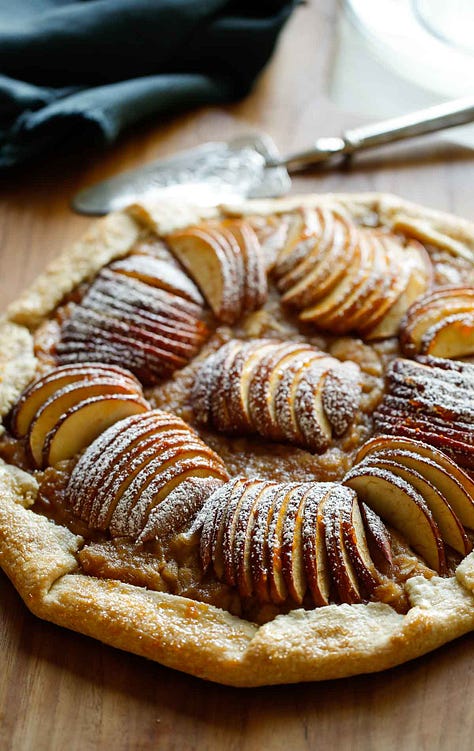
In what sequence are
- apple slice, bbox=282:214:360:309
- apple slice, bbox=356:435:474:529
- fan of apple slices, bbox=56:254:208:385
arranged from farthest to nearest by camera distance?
apple slice, bbox=282:214:360:309 < fan of apple slices, bbox=56:254:208:385 < apple slice, bbox=356:435:474:529

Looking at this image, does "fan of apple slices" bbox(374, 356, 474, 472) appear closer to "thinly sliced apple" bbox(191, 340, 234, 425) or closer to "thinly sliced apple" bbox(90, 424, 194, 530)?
"thinly sliced apple" bbox(191, 340, 234, 425)

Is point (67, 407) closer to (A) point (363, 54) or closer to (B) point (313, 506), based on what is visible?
(B) point (313, 506)

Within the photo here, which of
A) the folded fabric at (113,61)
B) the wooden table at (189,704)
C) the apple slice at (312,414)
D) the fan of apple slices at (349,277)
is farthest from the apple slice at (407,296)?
the folded fabric at (113,61)

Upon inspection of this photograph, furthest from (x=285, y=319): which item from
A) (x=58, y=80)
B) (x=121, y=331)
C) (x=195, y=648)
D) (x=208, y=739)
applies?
(x=58, y=80)

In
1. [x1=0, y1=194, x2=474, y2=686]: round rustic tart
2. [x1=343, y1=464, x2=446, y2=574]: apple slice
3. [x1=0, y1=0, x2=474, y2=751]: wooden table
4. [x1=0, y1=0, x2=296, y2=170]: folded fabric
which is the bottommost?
[x1=0, y1=0, x2=474, y2=751]: wooden table

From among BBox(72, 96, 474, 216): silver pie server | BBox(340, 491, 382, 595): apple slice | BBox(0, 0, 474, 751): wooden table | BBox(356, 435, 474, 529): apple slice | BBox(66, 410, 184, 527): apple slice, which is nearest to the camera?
BBox(0, 0, 474, 751): wooden table

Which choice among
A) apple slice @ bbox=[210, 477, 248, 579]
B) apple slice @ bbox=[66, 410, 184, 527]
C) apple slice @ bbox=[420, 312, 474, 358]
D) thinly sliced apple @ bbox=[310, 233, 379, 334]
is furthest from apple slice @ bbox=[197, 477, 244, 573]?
apple slice @ bbox=[420, 312, 474, 358]

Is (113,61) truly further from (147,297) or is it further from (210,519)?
(210,519)
